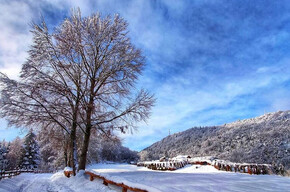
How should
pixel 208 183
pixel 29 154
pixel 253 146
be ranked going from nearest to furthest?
1. pixel 208 183
2. pixel 29 154
3. pixel 253 146

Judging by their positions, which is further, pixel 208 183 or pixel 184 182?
pixel 184 182

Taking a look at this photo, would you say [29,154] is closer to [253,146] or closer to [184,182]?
[184,182]

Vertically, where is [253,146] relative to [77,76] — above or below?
below

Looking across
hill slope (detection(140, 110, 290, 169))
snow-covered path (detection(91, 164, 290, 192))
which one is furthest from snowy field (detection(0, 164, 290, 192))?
hill slope (detection(140, 110, 290, 169))

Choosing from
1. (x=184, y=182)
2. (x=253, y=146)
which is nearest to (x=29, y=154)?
(x=184, y=182)

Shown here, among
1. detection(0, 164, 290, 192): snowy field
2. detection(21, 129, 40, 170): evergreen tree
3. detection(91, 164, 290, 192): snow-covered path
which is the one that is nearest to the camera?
detection(91, 164, 290, 192): snow-covered path

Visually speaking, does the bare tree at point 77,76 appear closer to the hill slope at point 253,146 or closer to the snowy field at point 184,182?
the snowy field at point 184,182

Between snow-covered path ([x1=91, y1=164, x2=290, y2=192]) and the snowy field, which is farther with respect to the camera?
the snowy field

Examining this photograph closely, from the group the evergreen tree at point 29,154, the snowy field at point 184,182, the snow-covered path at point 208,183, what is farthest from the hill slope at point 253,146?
the evergreen tree at point 29,154

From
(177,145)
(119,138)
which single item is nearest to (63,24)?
(119,138)

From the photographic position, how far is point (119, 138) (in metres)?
13.7

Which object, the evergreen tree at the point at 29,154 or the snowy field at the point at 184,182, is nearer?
the snowy field at the point at 184,182

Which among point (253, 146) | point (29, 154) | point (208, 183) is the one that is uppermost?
point (208, 183)

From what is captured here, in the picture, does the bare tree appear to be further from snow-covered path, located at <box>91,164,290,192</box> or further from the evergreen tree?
the evergreen tree
